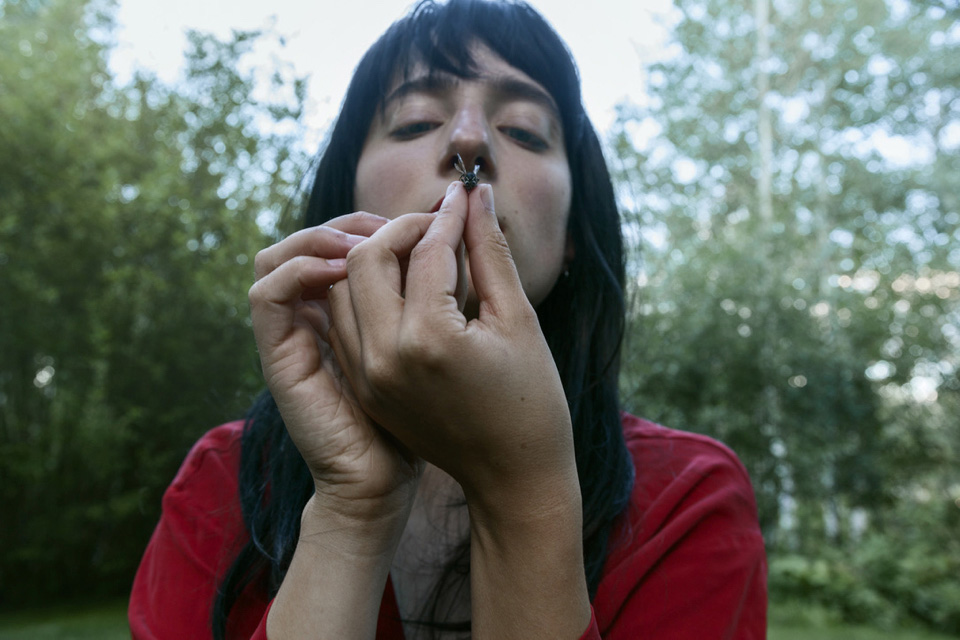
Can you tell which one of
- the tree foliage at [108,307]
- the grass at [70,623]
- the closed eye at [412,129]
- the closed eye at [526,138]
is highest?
the closed eye at [412,129]

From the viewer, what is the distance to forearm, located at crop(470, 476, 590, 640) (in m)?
1.01

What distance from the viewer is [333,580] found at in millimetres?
1058

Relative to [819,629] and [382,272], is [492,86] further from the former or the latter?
[819,629]

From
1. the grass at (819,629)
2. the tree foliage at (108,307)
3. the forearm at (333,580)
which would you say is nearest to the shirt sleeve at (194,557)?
the forearm at (333,580)

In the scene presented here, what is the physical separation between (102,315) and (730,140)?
16.2 metres

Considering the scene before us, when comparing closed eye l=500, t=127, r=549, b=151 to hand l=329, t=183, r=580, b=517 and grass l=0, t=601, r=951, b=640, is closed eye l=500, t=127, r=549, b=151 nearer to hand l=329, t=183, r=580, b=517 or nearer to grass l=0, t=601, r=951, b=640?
hand l=329, t=183, r=580, b=517

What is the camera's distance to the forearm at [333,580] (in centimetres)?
104

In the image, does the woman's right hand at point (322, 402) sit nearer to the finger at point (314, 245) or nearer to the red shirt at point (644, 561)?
the finger at point (314, 245)

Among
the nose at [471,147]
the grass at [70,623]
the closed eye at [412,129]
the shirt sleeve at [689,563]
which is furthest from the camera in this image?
the grass at [70,623]

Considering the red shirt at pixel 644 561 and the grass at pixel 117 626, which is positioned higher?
the red shirt at pixel 644 561

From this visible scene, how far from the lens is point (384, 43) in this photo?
5.88 ft

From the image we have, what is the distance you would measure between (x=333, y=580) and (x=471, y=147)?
2.97 ft

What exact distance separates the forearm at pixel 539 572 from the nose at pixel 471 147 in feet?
2.47

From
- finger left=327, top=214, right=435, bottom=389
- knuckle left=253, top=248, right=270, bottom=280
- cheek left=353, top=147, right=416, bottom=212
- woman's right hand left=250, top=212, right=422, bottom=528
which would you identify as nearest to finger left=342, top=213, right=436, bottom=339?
finger left=327, top=214, right=435, bottom=389
